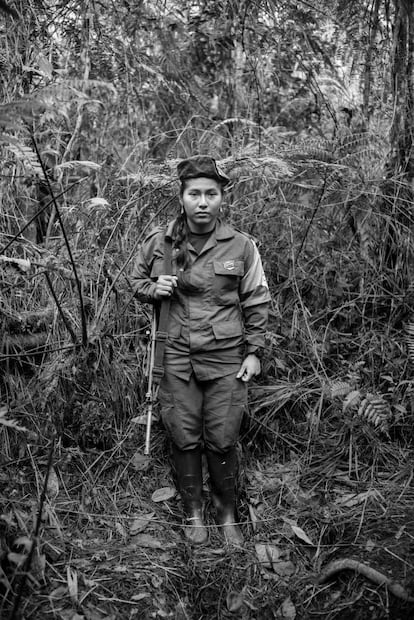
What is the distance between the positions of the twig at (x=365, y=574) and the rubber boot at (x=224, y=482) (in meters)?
0.70

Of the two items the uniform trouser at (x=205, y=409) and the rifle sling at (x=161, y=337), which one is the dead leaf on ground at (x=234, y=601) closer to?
the uniform trouser at (x=205, y=409)

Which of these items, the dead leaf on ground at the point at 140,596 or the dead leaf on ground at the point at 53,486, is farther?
the dead leaf on ground at the point at 53,486

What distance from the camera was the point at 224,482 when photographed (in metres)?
3.64

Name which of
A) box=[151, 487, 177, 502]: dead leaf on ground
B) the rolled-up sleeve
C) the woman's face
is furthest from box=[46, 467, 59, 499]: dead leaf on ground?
the woman's face

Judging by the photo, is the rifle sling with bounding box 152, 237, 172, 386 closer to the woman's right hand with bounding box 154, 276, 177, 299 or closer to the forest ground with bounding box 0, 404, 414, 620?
the woman's right hand with bounding box 154, 276, 177, 299

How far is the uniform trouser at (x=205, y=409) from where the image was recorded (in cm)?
357

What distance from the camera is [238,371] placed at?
11.8ft

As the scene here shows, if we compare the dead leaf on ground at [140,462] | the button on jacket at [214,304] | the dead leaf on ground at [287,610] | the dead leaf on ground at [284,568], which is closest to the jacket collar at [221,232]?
the button on jacket at [214,304]

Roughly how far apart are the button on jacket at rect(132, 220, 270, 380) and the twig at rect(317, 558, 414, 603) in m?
1.19

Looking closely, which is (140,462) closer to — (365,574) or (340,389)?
(340,389)

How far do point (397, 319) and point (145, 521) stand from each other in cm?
233

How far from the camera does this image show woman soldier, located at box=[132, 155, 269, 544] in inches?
139

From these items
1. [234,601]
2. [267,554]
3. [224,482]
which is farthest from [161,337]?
[234,601]

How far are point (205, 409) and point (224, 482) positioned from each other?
458 millimetres
